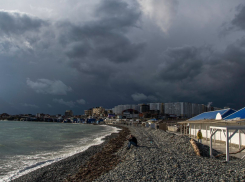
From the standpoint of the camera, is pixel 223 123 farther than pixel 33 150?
No

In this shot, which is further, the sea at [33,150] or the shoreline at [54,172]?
the sea at [33,150]

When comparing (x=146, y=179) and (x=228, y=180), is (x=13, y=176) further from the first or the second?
(x=228, y=180)

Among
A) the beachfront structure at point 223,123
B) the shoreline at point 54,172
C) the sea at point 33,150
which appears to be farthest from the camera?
the beachfront structure at point 223,123

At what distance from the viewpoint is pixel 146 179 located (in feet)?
24.1

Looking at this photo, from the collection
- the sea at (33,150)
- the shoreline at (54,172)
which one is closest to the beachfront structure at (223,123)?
the shoreline at (54,172)

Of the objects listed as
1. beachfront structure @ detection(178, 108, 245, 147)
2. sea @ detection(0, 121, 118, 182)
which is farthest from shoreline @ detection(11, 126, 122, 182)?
beachfront structure @ detection(178, 108, 245, 147)

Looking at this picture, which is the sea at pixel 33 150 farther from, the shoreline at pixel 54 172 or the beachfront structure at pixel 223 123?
the beachfront structure at pixel 223 123

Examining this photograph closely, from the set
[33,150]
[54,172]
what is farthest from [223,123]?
[33,150]

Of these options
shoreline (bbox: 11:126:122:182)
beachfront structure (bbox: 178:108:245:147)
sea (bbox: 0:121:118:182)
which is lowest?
sea (bbox: 0:121:118:182)

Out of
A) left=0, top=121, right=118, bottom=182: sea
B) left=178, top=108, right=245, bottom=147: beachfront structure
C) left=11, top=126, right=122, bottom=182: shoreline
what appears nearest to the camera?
left=11, top=126, right=122, bottom=182: shoreline

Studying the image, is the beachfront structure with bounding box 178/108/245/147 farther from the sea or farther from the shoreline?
the sea

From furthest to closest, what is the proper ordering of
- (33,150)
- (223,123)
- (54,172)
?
1. (33,150)
2. (223,123)
3. (54,172)

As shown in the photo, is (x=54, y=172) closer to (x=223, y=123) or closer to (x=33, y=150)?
(x=33, y=150)

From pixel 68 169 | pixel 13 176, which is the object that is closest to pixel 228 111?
pixel 68 169
